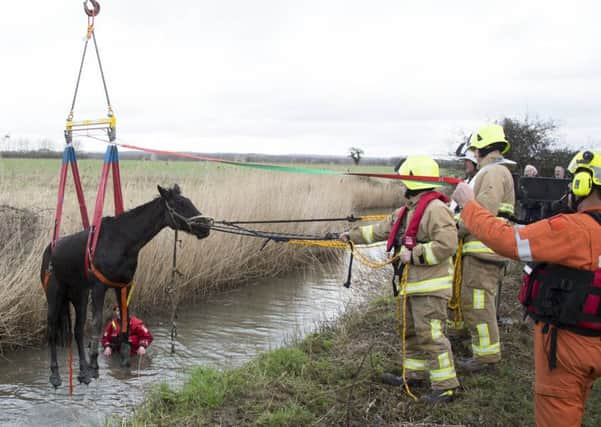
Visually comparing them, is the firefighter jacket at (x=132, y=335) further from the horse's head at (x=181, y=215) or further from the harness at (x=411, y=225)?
the harness at (x=411, y=225)

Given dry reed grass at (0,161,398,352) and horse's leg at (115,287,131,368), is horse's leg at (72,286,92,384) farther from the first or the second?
dry reed grass at (0,161,398,352)

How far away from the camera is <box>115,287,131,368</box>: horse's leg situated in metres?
5.61

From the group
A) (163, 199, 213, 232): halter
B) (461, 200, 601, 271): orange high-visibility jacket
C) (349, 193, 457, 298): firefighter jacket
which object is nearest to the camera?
(461, 200, 601, 271): orange high-visibility jacket

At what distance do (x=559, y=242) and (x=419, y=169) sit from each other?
64.5 inches

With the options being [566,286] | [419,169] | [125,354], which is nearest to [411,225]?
[419,169]

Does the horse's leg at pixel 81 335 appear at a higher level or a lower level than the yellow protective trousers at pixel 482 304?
lower

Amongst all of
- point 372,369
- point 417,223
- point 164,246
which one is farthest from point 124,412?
point 164,246

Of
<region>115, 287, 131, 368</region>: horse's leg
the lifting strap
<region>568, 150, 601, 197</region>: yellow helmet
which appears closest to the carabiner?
the lifting strap

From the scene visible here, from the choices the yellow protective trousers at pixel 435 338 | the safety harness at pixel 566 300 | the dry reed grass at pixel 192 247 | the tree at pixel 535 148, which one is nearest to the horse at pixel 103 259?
the dry reed grass at pixel 192 247

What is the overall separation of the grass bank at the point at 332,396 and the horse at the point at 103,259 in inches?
43.6

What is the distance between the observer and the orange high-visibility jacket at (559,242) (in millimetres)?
3021

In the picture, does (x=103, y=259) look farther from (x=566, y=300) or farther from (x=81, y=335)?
(x=566, y=300)

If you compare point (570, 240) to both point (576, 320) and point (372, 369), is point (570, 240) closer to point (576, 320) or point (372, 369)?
point (576, 320)

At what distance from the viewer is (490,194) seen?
16.3 ft
